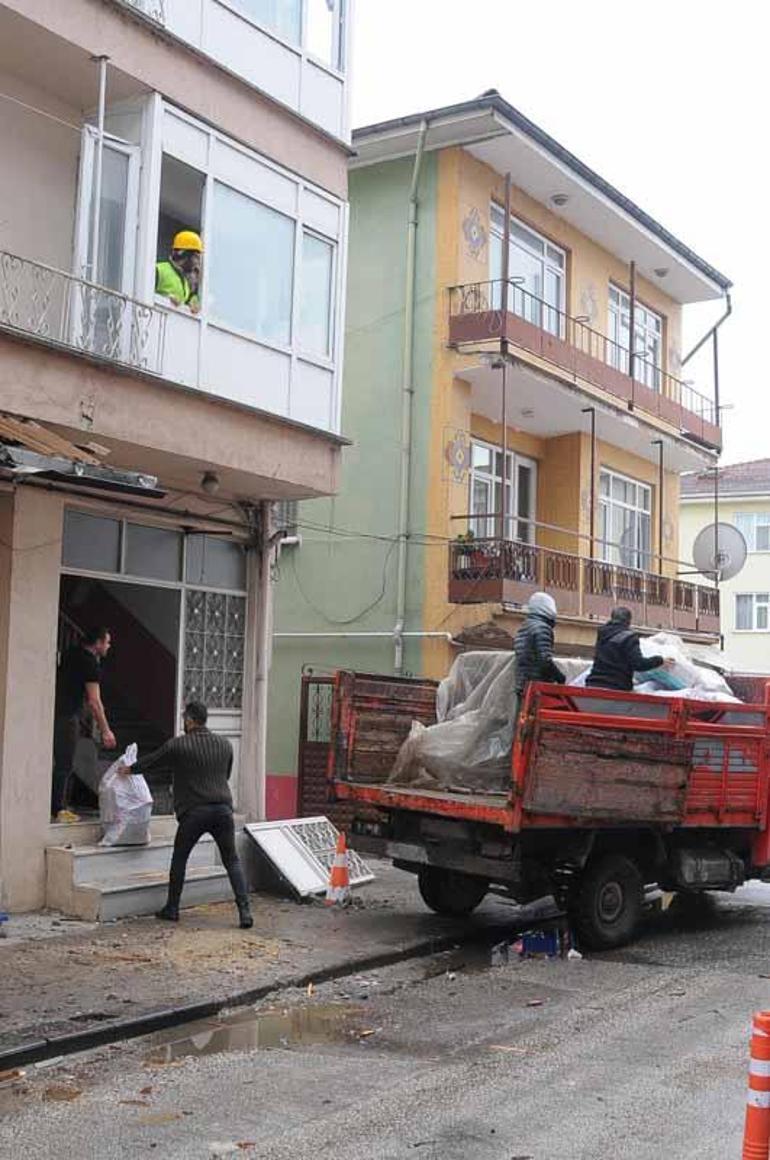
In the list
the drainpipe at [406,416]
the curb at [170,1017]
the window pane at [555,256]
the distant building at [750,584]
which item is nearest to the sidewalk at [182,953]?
the curb at [170,1017]

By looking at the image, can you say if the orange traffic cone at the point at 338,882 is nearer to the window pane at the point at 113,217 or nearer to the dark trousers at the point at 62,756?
the dark trousers at the point at 62,756

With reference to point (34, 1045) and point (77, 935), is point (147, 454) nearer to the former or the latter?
point (77, 935)

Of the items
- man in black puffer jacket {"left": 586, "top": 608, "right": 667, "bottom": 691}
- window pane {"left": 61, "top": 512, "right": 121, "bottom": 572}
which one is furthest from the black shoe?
man in black puffer jacket {"left": 586, "top": 608, "right": 667, "bottom": 691}

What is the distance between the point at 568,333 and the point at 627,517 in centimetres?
431

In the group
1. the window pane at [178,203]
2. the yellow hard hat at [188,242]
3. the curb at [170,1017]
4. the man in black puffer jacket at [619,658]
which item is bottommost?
the curb at [170,1017]

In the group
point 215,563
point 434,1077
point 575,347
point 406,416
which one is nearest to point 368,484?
point 406,416

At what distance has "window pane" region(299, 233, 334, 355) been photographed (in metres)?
12.5

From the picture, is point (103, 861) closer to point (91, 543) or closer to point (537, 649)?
point (91, 543)

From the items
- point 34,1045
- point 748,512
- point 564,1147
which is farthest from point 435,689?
point 748,512

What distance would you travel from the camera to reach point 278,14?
12328mm

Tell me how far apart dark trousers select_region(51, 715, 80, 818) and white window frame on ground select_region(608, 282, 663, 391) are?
13160 mm

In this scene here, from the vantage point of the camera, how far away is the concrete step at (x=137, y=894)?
10227mm

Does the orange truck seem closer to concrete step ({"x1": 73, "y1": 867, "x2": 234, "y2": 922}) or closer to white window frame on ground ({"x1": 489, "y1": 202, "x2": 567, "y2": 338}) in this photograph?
concrete step ({"x1": 73, "y1": 867, "x2": 234, "y2": 922})

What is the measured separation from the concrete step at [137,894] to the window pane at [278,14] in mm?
7923
